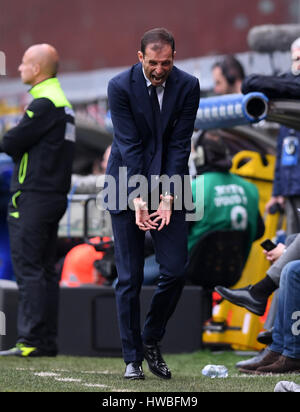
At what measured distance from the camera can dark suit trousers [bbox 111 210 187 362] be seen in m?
5.41

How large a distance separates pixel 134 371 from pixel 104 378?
0.54 feet

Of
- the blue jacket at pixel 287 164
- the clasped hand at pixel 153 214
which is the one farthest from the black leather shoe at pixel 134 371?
the blue jacket at pixel 287 164

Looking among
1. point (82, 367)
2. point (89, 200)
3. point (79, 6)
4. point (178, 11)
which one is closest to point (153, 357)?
point (82, 367)

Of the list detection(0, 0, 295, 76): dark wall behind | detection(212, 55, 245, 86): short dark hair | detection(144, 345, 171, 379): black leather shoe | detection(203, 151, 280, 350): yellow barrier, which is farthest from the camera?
detection(0, 0, 295, 76): dark wall behind

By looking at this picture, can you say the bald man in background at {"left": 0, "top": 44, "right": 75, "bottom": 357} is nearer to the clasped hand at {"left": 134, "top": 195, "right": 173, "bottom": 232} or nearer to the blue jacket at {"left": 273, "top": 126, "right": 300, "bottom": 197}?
the blue jacket at {"left": 273, "top": 126, "right": 300, "bottom": 197}

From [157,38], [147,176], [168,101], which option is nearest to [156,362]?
[147,176]

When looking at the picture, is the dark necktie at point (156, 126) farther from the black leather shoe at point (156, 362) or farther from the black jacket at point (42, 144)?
the black jacket at point (42, 144)

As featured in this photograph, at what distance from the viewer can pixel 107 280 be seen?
300 inches

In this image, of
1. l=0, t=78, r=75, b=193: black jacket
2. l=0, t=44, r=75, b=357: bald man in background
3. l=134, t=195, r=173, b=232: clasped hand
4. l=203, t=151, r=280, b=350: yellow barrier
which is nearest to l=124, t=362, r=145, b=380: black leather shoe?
l=134, t=195, r=173, b=232: clasped hand

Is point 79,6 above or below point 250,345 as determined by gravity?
above

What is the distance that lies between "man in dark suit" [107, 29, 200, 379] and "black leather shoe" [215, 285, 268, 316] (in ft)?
1.99

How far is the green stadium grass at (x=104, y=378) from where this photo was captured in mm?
4895

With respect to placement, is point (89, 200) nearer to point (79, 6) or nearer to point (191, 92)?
point (191, 92)
